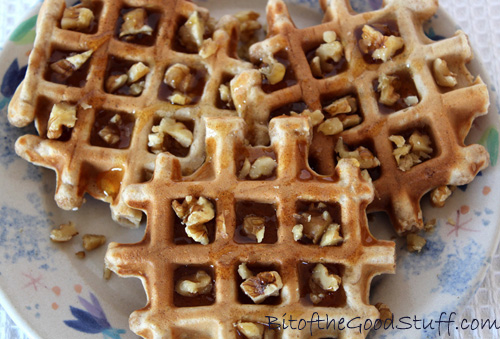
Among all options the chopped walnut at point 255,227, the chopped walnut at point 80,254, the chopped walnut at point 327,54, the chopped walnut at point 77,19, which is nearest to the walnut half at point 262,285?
the chopped walnut at point 255,227

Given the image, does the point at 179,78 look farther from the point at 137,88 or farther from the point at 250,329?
the point at 250,329

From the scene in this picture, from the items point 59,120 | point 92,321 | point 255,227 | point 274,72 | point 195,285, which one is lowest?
point 92,321

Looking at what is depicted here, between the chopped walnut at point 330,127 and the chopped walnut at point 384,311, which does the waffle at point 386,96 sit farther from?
the chopped walnut at point 384,311

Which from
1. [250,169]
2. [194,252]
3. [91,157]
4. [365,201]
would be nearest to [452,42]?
[365,201]

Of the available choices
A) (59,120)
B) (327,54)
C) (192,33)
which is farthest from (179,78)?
(327,54)

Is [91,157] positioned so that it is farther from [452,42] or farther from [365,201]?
[452,42]
